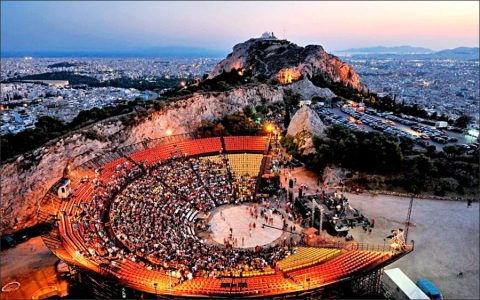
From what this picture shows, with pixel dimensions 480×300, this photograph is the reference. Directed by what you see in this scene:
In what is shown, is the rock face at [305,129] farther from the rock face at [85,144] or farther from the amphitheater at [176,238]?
the rock face at [85,144]

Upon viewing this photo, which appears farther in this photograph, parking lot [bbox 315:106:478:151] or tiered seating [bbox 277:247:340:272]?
parking lot [bbox 315:106:478:151]

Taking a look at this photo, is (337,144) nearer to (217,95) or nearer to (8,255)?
(217,95)

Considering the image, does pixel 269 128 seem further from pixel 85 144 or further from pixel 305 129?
pixel 85 144

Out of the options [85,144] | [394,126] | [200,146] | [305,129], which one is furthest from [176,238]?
[394,126]

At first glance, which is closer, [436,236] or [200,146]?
[436,236]

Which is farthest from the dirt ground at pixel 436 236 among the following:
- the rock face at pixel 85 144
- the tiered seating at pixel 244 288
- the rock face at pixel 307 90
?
the rock face at pixel 307 90

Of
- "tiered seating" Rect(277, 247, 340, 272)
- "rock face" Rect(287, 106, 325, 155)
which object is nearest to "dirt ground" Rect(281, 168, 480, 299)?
"tiered seating" Rect(277, 247, 340, 272)

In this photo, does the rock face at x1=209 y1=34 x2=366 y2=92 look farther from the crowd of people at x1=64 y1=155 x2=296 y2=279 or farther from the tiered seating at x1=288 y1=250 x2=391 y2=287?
the tiered seating at x1=288 y1=250 x2=391 y2=287
